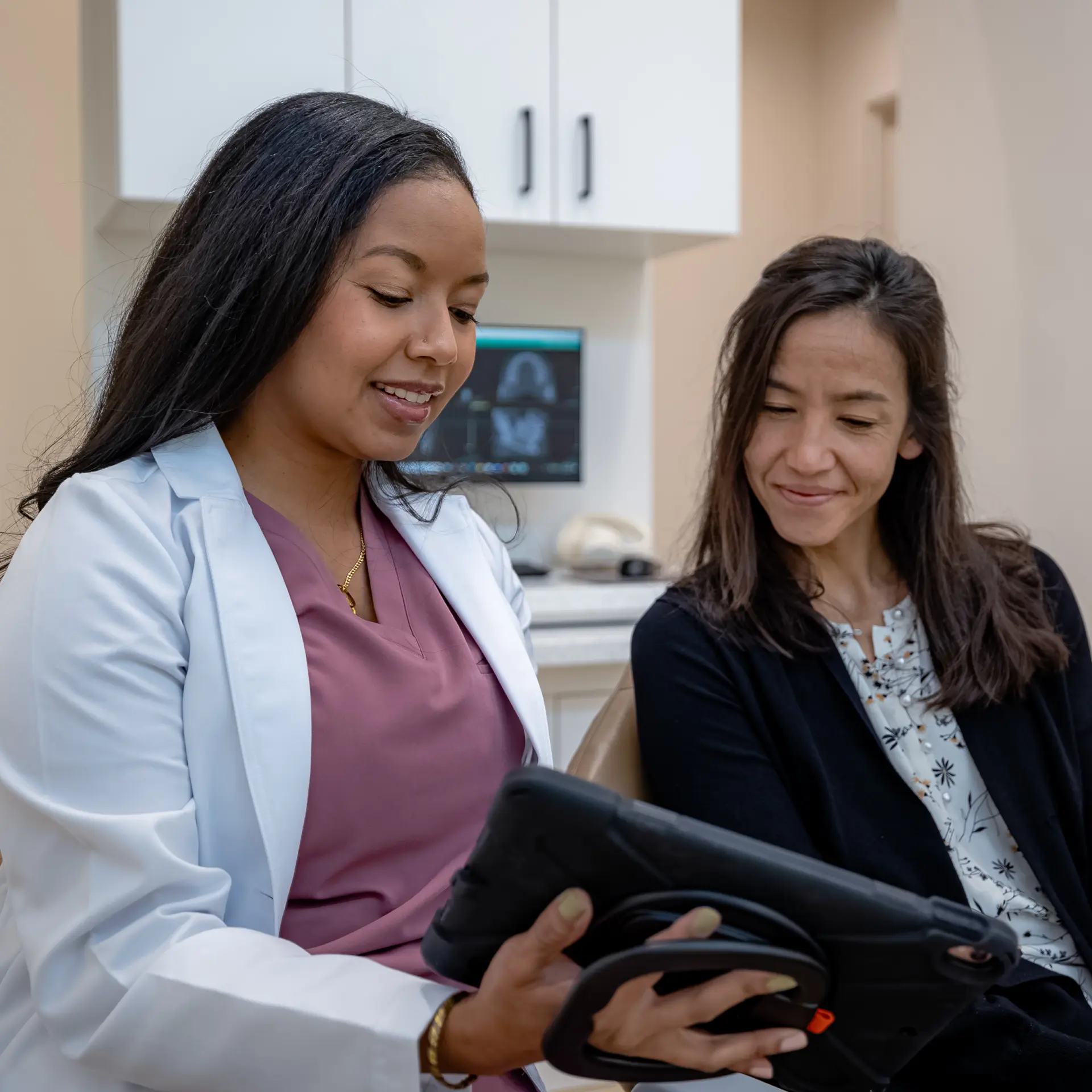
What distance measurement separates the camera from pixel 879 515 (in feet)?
5.27

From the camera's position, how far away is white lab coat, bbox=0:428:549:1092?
790mm

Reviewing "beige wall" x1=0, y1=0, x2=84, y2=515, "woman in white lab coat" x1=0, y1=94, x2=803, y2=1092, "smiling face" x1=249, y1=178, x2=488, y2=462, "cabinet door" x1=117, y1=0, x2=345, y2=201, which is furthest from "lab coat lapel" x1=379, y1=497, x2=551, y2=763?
"beige wall" x1=0, y1=0, x2=84, y2=515

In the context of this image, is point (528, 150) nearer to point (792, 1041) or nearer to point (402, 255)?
point (402, 255)

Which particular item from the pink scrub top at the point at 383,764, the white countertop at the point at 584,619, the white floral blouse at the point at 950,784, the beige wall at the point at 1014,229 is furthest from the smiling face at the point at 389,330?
the beige wall at the point at 1014,229

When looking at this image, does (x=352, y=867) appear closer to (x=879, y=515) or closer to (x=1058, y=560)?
(x=879, y=515)

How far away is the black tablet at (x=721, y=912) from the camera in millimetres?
627

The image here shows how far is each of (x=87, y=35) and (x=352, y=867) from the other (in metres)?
2.40

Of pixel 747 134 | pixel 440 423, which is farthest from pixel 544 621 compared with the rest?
pixel 747 134

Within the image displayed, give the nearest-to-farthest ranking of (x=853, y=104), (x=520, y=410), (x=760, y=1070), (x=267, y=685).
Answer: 1. (x=760, y=1070)
2. (x=267, y=685)
3. (x=520, y=410)
4. (x=853, y=104)

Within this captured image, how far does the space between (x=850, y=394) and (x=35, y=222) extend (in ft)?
7.00

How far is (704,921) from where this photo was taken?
25.3 inches

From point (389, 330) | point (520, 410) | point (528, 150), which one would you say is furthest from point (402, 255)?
point (520, 410)

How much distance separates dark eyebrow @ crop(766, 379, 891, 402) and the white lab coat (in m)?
0.73

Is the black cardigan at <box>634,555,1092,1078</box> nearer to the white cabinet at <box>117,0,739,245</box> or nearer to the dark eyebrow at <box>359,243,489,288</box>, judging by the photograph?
the dark eyebrow at <box>359,243,489,288</box>
